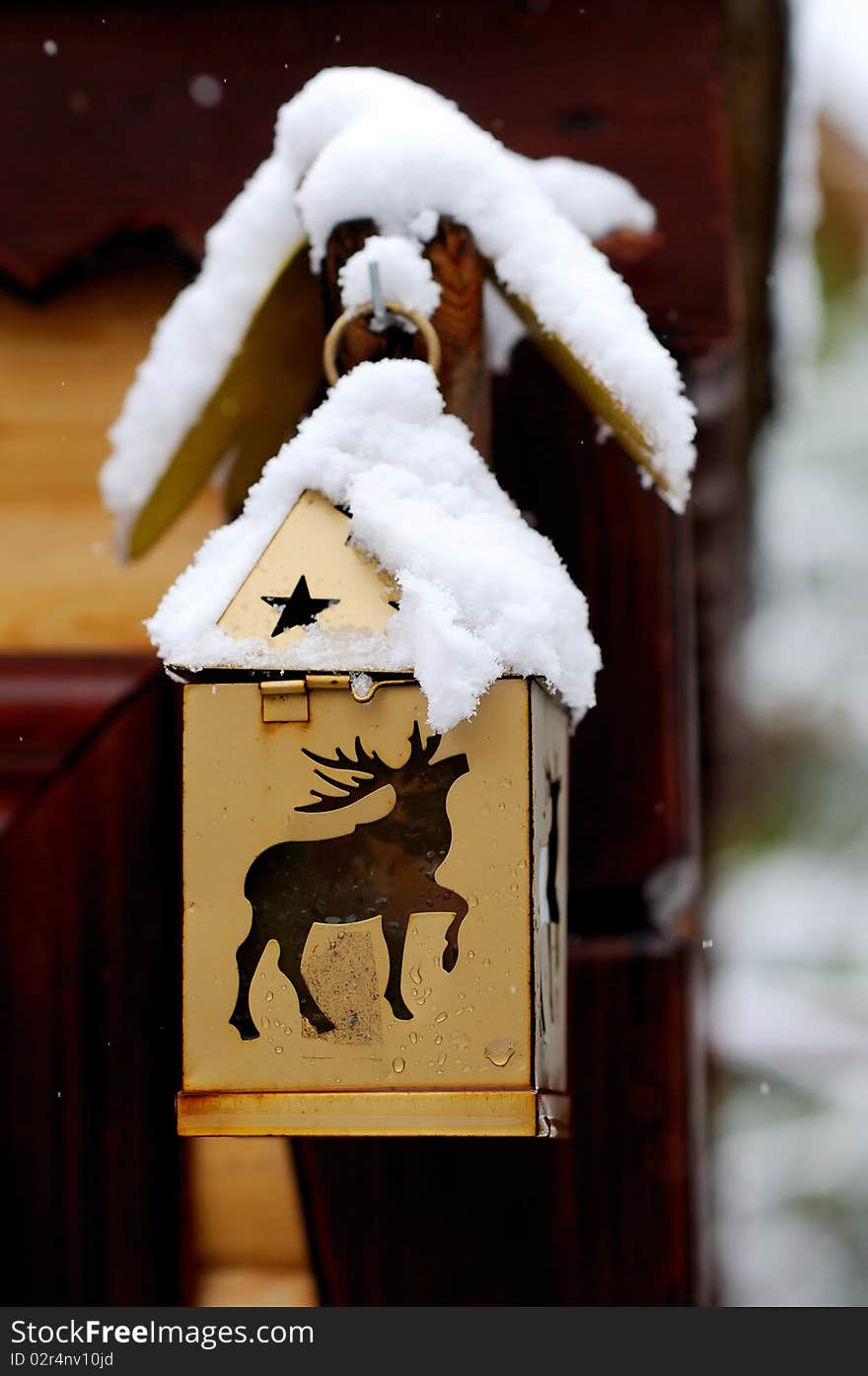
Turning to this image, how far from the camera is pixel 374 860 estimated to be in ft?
2.42

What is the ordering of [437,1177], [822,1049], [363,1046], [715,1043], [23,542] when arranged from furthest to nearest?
1. [822,1049]
2. [715,1043]
3. [23,542]
4. [437,1177]
5. [363,1046]

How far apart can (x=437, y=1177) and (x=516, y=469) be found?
798 mm

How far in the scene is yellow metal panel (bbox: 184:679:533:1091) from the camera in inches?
28.6

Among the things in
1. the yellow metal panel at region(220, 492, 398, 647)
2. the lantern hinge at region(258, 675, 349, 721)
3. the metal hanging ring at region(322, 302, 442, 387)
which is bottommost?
the lantern hinge at region(258, 675, 349, 721)

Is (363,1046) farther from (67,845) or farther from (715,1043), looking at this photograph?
(715,1043)

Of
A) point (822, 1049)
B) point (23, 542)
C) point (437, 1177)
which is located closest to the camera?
point (437, 1177)

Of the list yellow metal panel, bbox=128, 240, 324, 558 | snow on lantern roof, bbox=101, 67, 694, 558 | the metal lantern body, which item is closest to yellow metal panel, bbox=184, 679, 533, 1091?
the metal lantern body

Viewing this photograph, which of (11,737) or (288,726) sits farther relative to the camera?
(11,737)

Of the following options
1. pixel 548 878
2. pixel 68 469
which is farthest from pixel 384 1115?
pixel 68 469

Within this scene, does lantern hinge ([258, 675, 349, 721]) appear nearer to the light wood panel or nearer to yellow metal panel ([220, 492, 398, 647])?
yellow metal panel ([220, 492, 398, 647])

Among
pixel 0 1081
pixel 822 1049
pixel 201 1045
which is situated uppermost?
pixel 201 1045

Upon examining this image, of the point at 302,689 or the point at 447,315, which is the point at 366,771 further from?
the point at 447,315

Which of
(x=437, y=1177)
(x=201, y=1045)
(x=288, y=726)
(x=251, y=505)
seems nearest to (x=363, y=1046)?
(x=201, y=1045)

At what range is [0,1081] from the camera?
3.84ft
